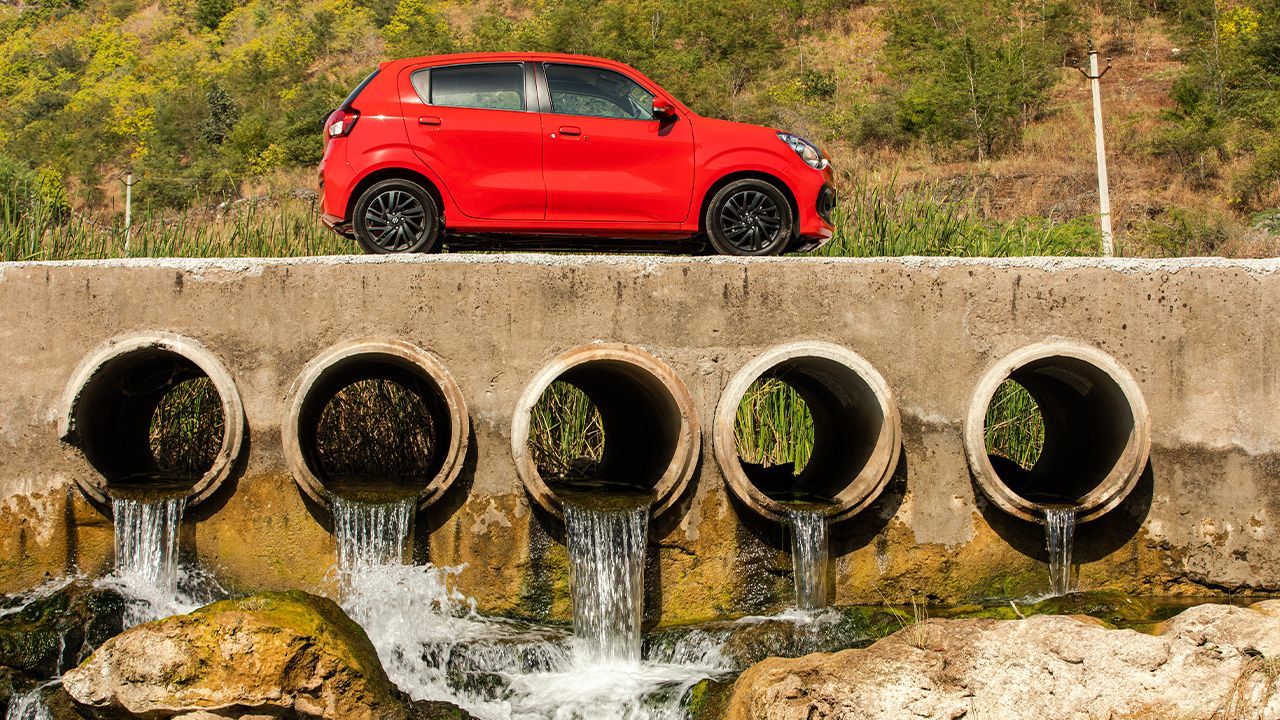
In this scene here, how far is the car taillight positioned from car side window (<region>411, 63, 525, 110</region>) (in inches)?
19.2

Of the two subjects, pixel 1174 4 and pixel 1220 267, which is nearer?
pixel 1220 267

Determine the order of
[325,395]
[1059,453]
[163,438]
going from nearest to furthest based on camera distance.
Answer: [325,395] < [1059,453] < [163,438]

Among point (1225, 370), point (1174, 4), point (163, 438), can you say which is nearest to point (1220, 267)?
point (1225, 370)

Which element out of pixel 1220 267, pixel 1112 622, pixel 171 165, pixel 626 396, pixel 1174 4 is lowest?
pixel 1112 622

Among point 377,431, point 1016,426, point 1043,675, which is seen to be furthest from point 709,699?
point 377,431

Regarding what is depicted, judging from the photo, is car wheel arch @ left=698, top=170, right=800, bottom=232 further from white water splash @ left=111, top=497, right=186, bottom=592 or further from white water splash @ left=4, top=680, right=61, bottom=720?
white water splash @ left=4, top=680, right=61, bottom=720

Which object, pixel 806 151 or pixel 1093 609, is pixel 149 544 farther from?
pixel 1093 609

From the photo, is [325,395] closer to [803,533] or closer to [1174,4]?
[803,533]

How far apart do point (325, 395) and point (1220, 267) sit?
20.7 ft

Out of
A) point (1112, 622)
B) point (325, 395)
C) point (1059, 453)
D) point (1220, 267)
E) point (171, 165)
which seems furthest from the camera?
point (171, 165)

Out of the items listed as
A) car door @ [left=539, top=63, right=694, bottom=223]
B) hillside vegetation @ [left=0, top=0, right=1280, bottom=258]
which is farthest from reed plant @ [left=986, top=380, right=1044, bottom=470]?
car door @ [left=539, top=63, right=694, bottom=223]

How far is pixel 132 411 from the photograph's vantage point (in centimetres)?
901

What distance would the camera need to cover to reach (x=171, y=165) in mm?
42062

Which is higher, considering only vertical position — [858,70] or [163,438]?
[858,70]
